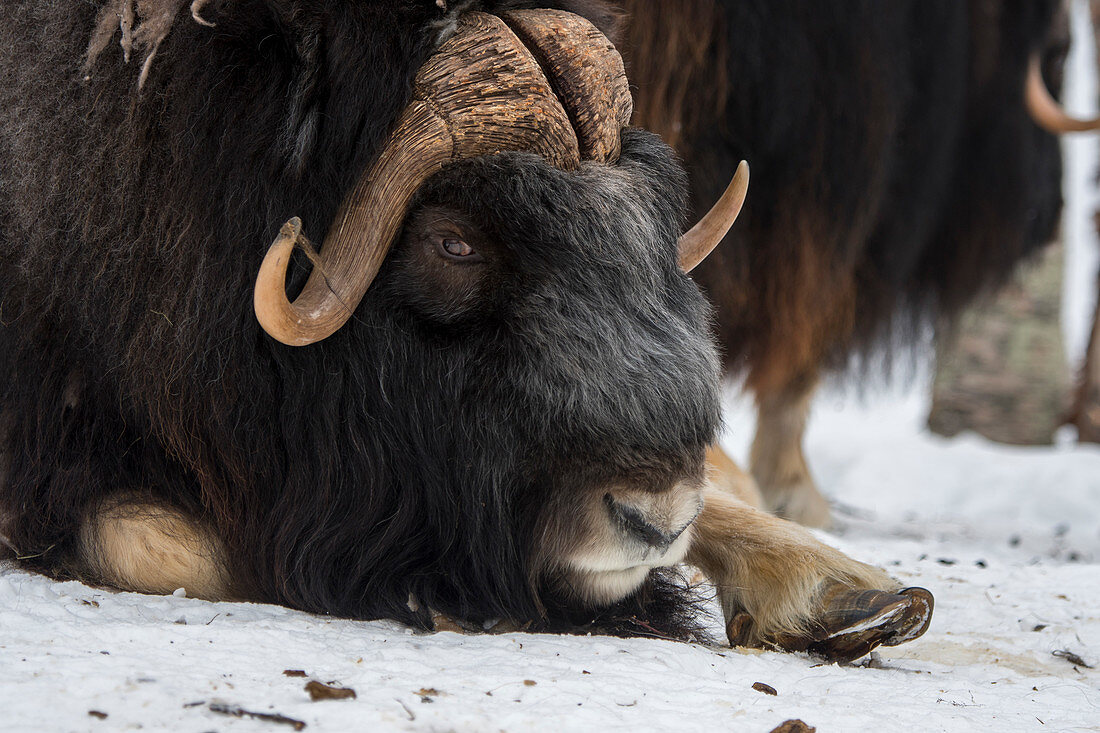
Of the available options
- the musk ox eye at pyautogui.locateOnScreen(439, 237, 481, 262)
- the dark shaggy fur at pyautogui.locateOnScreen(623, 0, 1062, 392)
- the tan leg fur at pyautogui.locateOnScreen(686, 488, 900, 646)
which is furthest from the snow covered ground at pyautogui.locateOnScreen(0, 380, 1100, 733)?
the dark shaggy fur at pyautogui.locateOnScreen(623, 0, 1062, 392)

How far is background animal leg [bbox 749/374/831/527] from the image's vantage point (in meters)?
4.26

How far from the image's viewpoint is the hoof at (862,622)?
1.72 m

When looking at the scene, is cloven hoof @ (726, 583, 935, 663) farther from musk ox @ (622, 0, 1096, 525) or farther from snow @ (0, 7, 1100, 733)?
musk ox @ (622, 0, 1096, 525)

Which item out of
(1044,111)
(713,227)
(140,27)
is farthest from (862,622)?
(1044,111)

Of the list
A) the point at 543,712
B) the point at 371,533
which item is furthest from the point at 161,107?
the point at 543,712

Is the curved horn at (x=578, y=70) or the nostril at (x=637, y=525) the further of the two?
the curved horn at (x=578, y=70)

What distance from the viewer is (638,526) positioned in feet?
5.19

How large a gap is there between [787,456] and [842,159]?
1651mm

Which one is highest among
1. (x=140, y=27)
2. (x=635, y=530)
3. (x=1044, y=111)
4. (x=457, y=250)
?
(x=1044, y=111)

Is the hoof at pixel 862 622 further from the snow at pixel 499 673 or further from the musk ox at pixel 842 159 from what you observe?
the musk ox at pixel 842 159

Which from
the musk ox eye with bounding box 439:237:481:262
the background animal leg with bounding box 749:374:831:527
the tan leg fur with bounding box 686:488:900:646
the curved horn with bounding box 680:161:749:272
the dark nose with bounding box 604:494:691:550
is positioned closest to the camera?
the dark nose with bounding box 604:494:691:550

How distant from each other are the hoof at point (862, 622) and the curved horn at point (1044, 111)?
2886 millimetres

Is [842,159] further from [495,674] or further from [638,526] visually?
[495,674]

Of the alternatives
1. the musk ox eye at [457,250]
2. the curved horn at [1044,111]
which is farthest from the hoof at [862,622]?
the curved horn at [1044,111]
